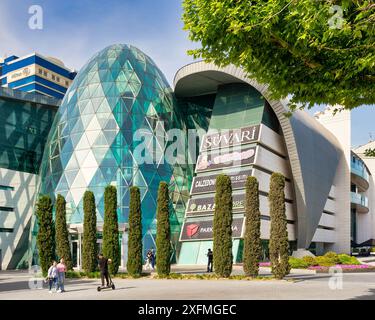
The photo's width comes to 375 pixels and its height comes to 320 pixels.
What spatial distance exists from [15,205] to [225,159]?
20.6 meters

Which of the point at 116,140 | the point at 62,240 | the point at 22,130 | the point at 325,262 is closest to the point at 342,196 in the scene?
the point at 325,262

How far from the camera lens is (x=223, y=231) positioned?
2636 centimetres

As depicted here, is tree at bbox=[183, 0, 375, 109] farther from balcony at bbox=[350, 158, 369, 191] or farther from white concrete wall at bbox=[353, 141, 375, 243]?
white concrete wall at bbox=[353, 141, 375, 243]

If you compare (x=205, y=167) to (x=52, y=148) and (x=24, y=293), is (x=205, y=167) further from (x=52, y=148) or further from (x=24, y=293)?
(x=24, y=293)

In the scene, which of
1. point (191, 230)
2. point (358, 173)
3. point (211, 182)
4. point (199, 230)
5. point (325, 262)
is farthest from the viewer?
point (358, 173)

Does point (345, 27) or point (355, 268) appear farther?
point (355, 268)

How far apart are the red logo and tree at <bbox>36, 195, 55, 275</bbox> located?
1674cm

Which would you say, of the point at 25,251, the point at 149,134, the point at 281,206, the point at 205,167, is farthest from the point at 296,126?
the point at 25,251

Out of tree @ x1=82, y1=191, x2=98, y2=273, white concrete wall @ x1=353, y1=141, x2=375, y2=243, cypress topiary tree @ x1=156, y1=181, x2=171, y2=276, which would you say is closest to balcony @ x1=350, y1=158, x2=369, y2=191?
white concrete wall @ x1=353, y1=141, x2=375, y2=243

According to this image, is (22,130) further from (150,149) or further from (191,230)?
(191,230)

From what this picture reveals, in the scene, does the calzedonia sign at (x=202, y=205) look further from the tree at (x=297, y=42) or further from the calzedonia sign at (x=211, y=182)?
the tree at (x=297, y=42)

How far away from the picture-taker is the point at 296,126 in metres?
47.2

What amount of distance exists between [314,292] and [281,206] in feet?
27.4

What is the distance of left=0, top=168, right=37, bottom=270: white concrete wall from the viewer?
45.2 m
